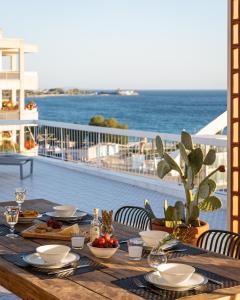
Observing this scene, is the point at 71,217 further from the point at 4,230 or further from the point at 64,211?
the point at 4,230

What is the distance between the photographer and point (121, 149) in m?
10.3

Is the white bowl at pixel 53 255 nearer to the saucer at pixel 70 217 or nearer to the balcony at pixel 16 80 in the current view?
the saucer at pixel 70 217

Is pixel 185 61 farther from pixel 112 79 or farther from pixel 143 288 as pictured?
pixel 143 288

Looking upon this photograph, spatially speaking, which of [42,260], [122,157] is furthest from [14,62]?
[42,260]

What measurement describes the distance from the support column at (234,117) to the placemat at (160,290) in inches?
92.8

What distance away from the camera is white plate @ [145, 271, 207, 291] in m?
2.53

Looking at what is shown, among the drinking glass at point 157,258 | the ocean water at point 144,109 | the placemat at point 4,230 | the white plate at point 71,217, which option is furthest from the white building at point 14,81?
the ocean water at point 144,109

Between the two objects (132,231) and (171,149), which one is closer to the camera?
(132,231)

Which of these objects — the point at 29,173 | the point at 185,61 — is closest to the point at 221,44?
the point at 185,61

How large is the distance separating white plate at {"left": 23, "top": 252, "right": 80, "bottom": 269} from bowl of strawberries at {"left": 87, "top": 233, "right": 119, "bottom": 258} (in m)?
0.09

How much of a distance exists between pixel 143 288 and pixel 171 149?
6.88 meters

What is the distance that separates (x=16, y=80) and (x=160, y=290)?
2478 centimetres

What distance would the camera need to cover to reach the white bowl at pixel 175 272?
2.54 meters

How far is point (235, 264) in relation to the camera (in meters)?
2.91
